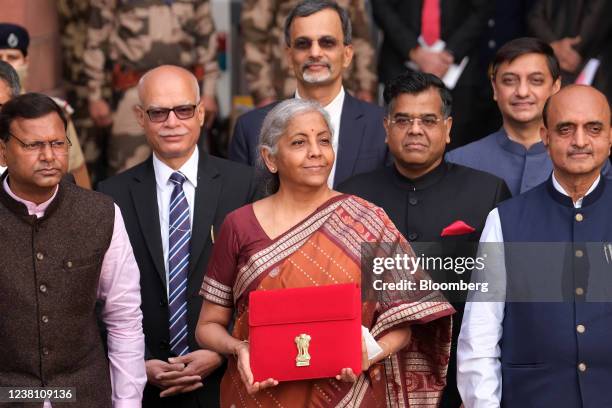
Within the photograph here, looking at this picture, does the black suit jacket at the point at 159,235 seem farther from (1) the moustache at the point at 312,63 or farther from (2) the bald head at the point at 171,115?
(1) the moustache at the point at 312,63

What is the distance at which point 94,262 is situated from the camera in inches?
182

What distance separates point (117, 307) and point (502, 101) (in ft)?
7.39

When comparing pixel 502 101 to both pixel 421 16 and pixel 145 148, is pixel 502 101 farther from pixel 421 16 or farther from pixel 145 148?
pixel 145 148

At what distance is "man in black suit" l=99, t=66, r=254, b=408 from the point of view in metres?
5.27

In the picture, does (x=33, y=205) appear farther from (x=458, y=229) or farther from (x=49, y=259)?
(x=458, y=229)

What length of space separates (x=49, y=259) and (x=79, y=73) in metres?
3.92

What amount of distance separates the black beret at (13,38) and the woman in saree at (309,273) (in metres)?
2.41

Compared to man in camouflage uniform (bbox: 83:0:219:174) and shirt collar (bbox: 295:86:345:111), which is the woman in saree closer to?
shirt collar (bbox: 295:86:345:111)

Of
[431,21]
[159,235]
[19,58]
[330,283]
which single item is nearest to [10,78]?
[19,58]

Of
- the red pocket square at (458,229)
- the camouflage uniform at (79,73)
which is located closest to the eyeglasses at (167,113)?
the red pocket square at (458,229)

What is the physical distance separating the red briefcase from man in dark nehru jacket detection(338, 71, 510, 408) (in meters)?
0.98

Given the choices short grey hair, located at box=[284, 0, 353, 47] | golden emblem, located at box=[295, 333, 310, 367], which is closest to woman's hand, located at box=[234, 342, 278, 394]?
golden emblem, located at box=[295, 333, 310, 367]

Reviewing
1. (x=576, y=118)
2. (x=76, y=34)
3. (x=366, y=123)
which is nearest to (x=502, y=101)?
(x=366, y=123)

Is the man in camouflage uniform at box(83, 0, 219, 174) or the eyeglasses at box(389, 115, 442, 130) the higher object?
the man in camouflage uniform at box(83, 0, 219, 174)
